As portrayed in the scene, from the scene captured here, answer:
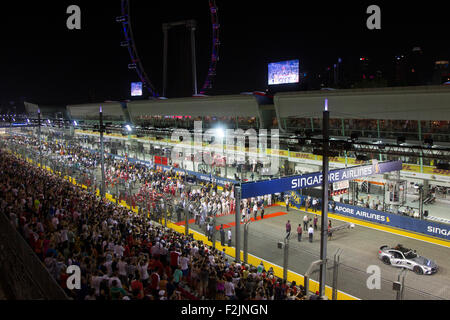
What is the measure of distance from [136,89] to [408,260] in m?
59.7

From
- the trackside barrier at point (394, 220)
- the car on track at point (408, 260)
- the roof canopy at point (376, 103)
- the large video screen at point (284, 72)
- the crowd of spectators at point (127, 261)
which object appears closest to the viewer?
the crowd of spectators at point (127, 261)

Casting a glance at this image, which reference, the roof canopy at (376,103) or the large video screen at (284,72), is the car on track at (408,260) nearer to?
the roof canopy at (376,103)

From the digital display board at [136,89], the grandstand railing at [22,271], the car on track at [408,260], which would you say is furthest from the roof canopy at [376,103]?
the digital display board at [136,89]

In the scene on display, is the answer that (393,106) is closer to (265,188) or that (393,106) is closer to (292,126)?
(292,126)

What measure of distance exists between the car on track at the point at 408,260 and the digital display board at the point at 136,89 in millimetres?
57760

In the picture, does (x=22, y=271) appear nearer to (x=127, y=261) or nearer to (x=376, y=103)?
(x=127, y=261)

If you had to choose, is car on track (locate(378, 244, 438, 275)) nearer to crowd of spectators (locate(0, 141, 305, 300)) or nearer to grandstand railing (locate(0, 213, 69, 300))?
crowd of spectators (locate(0, 141, 305, 300))

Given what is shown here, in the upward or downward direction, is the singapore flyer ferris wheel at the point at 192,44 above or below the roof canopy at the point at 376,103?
above

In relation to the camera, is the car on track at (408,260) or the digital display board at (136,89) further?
the digital display board at (136,89)

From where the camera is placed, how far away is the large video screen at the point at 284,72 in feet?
105

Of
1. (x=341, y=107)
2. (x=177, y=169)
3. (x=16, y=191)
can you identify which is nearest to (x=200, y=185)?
(x=177, y=169)

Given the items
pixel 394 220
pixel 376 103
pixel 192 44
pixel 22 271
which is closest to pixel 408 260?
pixel 394 220

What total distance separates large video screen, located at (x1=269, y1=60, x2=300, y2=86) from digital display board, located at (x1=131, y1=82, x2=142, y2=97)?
124 ft

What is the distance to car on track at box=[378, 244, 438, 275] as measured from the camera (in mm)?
13477
